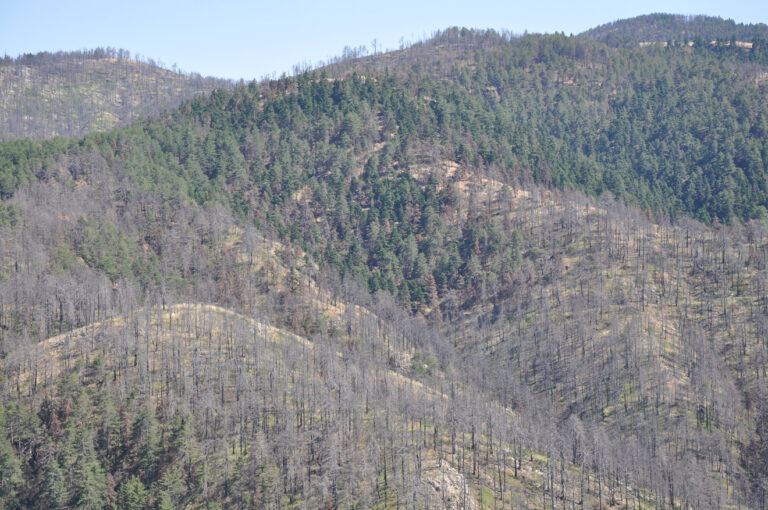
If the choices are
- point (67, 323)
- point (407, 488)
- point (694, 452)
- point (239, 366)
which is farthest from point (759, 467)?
point (67, 323)

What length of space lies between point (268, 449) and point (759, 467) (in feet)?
337

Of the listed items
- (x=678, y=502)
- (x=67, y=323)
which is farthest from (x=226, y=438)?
(x=678, y=502)

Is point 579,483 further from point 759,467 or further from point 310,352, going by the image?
point 310,352

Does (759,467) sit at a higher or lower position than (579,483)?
lower

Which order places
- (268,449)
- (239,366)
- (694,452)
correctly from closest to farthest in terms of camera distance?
(268,449)
(239,366)
(694,452)

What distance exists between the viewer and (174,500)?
5369 inches

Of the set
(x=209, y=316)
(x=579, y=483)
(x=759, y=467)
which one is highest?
(x=209, y=316)

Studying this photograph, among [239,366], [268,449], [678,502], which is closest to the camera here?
[268,449]

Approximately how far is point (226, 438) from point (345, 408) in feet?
73.2

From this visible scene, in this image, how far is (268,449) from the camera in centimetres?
14500

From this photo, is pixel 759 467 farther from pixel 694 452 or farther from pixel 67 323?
pixel 67 323

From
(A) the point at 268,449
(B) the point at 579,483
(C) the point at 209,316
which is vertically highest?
(C) the point at 209,316

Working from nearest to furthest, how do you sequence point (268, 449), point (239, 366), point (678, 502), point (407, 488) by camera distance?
1. point (407, 488)
2. point (268, 449)
3. point (678, 502)
4. point (239, 366)

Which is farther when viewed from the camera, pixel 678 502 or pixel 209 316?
pixel 209 316
